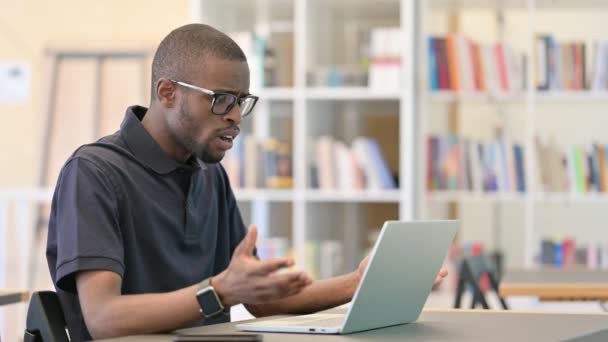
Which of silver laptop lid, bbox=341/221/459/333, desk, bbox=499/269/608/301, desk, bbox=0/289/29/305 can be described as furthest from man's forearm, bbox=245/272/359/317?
desk, bbox=499/269/608/301

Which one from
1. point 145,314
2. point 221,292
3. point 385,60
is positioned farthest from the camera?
point 385,60

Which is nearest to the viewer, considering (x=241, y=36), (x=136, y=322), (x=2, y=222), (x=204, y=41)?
(x=136, y=322)

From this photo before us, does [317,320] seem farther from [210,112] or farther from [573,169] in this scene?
[573,169]

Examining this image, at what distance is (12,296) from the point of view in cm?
263

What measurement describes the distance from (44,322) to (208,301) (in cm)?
32

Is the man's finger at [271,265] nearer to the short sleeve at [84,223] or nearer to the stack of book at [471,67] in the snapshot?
the short sleeve at [84,223]

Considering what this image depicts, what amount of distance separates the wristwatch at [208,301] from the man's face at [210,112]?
0.44m

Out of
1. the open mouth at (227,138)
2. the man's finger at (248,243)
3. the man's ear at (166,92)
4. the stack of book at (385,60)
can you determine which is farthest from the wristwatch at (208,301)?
the stack of book at (385,60)

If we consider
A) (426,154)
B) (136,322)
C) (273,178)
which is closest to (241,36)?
(273,178)

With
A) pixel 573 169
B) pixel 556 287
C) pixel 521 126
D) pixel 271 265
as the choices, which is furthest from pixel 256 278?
pixel 521 126

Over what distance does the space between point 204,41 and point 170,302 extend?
0.61 m

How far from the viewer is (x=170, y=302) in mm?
1796

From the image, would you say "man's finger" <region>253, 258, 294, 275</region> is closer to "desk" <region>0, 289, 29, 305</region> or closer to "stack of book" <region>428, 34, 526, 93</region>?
"desk" <region>0, 289, 29, 305</region>

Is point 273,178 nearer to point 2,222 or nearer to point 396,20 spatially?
point 396,20
